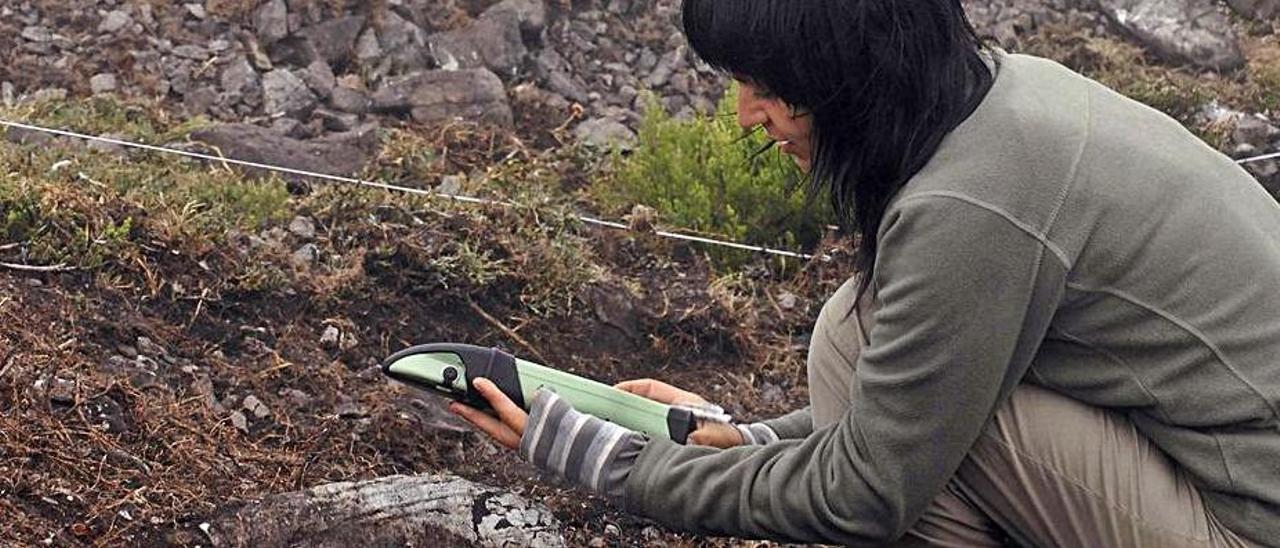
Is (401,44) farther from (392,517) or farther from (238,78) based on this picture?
(392,517)

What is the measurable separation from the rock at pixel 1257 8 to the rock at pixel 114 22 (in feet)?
11.3

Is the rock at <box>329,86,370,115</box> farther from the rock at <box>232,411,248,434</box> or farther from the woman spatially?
the woman

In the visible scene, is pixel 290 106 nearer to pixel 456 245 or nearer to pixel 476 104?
pixel 476 104

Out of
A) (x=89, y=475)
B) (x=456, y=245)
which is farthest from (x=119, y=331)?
(x=456, y=245)

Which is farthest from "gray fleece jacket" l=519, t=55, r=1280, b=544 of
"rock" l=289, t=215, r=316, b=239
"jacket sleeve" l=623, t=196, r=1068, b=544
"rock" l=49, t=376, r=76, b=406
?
"rock" l=289, t=215, r=316, b=239

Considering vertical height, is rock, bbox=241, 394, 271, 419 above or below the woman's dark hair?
below

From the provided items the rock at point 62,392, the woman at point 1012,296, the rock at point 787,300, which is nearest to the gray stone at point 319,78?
the rock at point 787,300

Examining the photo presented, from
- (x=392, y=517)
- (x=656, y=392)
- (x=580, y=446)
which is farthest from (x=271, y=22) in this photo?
(x=580, y=446)

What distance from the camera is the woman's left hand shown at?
7.25ft

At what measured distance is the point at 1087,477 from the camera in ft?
6.37

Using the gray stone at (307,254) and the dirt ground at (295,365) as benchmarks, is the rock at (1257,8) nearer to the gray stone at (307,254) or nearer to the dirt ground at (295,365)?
the dirt ground at (295,365)

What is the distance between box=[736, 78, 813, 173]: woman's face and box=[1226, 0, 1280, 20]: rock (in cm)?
389

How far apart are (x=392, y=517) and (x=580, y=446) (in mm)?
653

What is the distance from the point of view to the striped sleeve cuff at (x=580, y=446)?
2.13 metres
